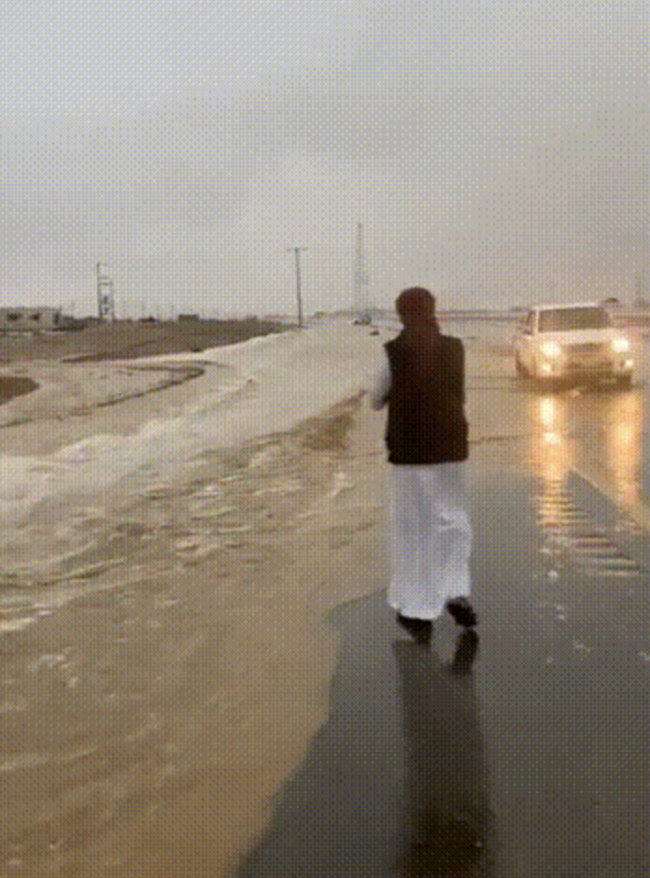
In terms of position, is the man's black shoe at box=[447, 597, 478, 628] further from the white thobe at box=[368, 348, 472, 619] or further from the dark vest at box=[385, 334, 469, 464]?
the dark vest at box=[385, 334, 469, 464]

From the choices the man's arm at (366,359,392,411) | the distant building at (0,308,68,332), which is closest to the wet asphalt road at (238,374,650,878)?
the man's arm at (366,359,392,411)

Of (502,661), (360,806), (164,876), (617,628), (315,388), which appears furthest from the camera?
(315,388)

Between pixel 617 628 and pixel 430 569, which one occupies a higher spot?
pixel 430 569

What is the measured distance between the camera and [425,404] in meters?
5.43

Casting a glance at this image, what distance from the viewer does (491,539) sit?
802 centimetres

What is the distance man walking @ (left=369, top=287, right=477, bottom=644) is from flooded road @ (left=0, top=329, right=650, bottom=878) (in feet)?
1.08

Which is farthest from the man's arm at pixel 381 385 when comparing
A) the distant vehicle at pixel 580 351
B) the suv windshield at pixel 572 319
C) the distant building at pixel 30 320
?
the distant building at pixel 30 320

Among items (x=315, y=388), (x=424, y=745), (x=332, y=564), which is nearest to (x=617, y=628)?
(x=424, y=745)

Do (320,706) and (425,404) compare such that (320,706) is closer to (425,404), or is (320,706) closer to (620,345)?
(425,404)

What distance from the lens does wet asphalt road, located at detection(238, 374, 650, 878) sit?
316cm

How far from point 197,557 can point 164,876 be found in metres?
4.64

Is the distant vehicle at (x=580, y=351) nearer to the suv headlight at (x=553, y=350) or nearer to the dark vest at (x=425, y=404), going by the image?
the suv headlight at (x=553, y=350)

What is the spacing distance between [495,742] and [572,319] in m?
20.9

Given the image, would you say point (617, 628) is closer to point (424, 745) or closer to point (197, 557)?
point (424, 745)
